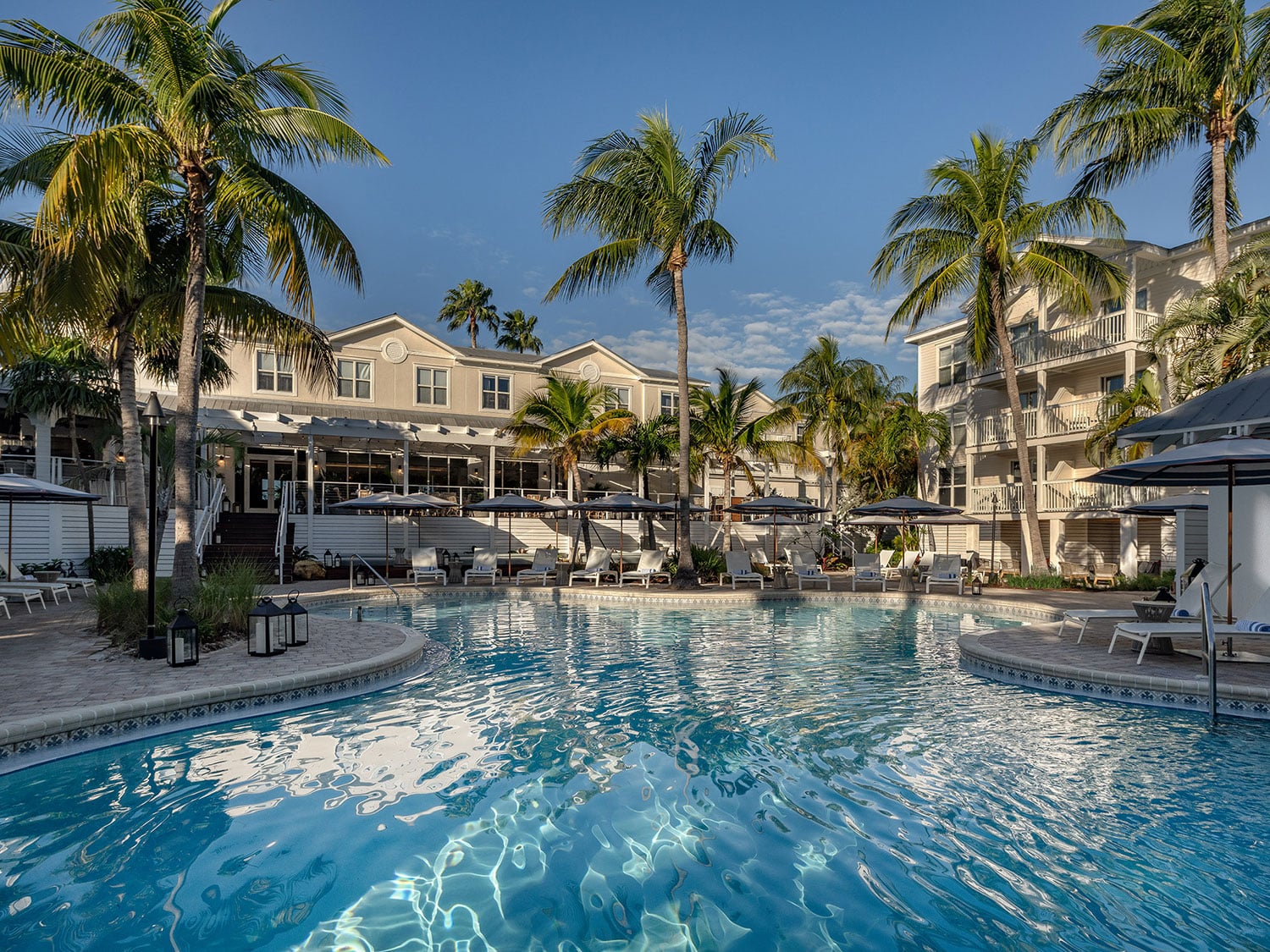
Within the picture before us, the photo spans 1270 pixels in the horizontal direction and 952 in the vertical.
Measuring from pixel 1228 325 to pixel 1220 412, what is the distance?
14.8 feet

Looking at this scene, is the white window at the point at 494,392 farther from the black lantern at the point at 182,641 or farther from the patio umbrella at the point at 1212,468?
the patio umbrella at the point at 1212,468

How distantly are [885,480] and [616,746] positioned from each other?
27.0 meters

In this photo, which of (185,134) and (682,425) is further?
(682,425)

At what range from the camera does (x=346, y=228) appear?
1152cm

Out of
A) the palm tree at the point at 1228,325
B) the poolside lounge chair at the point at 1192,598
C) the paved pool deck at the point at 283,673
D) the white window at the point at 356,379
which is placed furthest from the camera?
the white window at the point at 356,379

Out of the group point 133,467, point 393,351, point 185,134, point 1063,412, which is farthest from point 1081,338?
point 133,467

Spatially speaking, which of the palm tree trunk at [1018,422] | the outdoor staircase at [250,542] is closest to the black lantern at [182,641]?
the outdoor staircase at [250,542]

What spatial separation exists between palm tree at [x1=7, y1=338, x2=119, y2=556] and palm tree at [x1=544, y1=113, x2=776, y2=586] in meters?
12.5

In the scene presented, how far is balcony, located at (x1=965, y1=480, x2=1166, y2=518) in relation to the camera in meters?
20.7

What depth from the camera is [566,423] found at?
23.4 m

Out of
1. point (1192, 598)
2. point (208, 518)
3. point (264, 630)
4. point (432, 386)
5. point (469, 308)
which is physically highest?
point (469, 308)

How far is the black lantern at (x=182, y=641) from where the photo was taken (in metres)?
8.12

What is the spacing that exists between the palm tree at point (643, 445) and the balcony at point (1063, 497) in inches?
437

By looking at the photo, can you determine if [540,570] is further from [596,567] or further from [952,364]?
[952,364]
